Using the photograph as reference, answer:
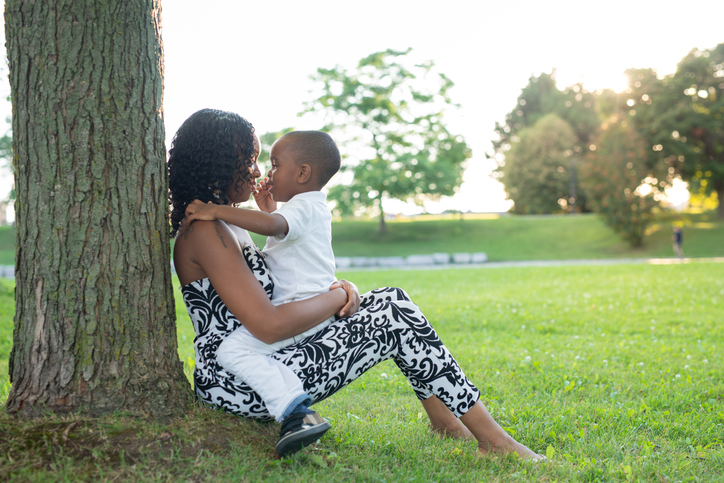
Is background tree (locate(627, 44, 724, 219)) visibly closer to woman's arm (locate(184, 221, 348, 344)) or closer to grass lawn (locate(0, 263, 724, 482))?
grass lawn (locate(0, 263, 724, 482))

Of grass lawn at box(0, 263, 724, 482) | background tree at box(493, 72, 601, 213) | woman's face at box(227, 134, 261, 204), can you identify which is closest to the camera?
grass lawn at box(0, 263, 724, 482)

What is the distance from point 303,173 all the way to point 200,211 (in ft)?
2.00

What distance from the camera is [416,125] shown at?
31609 mm

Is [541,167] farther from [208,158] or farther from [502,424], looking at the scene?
[208,158]

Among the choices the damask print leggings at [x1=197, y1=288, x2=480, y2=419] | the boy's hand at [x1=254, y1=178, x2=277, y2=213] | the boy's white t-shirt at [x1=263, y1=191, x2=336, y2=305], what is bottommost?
the damask print leggings at [x1=197, y1=288, x2=480, y2=419]

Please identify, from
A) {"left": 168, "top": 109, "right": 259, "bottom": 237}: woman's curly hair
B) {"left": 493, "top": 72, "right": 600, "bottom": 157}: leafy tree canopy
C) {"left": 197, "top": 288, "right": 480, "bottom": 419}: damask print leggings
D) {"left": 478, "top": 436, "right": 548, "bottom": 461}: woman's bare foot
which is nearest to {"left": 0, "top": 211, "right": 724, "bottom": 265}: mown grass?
{"left": 493, "top": 72, "right": 600, "bottom": 157}: leafy tree canopy

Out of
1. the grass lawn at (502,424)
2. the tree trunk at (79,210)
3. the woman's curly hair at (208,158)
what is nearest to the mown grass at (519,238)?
the grass lawn at (502,424)

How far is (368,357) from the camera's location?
2.82 m

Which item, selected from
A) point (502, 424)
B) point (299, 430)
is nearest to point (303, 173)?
point (299, 430)

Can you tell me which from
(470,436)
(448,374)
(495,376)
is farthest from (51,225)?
(495,376)

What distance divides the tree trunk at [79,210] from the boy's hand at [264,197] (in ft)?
2.37

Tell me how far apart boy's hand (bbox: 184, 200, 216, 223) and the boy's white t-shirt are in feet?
1.09

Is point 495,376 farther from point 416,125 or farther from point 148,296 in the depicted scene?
point 416,125

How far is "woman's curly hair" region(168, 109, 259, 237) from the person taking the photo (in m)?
2.74
